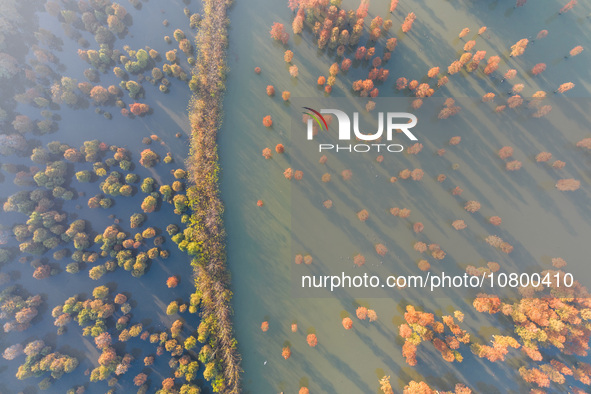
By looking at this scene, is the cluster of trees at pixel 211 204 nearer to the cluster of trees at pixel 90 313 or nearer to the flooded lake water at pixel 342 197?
the flooded lake water at pixel 342 197

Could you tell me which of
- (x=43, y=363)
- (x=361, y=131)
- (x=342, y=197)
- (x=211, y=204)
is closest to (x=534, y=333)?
(x=342, y=197)

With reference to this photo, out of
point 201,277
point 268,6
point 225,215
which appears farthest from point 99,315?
point 268,6

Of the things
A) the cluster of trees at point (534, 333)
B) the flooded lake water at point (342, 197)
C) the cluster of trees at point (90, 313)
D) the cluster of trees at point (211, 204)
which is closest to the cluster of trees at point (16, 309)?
the flooded lake water at point (342, 197)

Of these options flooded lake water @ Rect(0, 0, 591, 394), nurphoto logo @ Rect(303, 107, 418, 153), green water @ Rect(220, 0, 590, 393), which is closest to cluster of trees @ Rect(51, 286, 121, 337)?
flooded lake water @ Rect(0, 0, 591, 394)

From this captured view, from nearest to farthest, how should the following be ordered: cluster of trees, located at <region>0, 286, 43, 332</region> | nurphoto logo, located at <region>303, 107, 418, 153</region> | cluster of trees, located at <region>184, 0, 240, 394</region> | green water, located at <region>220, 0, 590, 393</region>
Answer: cluster of trees, located at <region>0, 286, 43, 332</region> < cluster of trees, located at <region>184, 0, 240, 394</region> < green water, located at <region>220, 0, 590, 393</region> < nurphoto logo, located at <region>303, 107, 418, 153</region>

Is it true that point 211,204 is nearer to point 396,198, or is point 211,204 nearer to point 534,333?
point 396,198

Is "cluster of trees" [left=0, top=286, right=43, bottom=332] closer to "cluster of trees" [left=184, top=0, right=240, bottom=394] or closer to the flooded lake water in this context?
the flooded lake water
